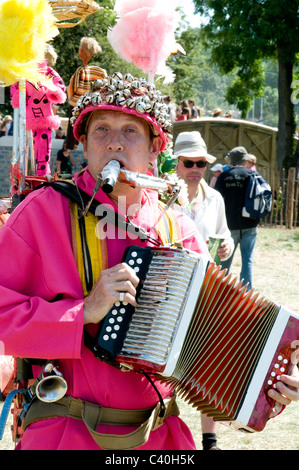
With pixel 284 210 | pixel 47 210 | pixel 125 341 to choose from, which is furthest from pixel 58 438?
pixel 284 210

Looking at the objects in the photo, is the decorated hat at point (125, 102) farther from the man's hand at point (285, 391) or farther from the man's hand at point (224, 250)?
the man's hand at point (224, 250)

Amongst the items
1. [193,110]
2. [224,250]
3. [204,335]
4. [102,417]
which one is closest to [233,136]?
[193,110]

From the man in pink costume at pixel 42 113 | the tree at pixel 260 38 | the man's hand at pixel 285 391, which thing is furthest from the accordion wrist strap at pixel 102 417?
the tree at pixel 260 38

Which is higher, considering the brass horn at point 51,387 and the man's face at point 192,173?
the man's face at point 192,173

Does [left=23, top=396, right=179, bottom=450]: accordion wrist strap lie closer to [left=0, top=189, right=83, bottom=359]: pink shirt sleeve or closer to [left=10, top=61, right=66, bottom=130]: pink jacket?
[left=0, top=189, right=83, bottom=359]: pink shirt sleeve

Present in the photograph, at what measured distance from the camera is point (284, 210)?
53.1 feet

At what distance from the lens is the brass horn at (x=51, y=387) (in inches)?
93.0

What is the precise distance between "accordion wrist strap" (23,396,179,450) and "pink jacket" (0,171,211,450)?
26 millimetres

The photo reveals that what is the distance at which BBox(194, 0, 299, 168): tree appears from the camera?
17.8 metres

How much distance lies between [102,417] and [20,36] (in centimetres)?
167

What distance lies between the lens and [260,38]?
58.8 ft

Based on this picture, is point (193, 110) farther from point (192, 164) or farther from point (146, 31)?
point (146, 31)

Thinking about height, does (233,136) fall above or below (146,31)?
above
